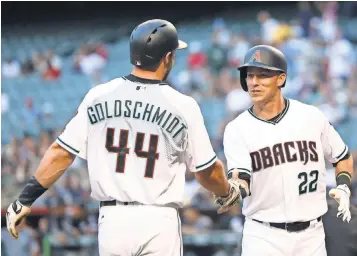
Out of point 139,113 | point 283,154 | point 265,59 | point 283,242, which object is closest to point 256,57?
point 265,59

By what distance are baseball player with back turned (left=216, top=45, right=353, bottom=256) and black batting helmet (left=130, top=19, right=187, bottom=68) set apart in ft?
3.49

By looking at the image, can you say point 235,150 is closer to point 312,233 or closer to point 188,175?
point 312,233

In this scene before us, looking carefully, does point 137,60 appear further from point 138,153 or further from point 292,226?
point 292,226

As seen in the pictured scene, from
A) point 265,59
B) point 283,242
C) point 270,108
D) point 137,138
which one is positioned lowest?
point 283,242

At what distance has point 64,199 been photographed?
11.2 metres

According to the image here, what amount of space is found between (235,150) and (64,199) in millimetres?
6505

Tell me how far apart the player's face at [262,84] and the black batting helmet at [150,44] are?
44.2 inches

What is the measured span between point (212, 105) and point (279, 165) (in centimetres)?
864

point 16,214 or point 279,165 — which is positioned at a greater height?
point 279,165

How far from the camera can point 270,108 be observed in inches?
206

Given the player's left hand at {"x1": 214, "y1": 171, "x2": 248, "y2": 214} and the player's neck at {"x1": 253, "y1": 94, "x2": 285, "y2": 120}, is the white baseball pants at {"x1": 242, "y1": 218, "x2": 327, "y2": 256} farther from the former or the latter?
the player's neck at {"x1": 253, "y1": 94, "x2": 285, "y2": 120}

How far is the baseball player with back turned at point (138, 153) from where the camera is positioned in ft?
13.2

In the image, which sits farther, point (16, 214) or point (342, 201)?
point (342, 201)

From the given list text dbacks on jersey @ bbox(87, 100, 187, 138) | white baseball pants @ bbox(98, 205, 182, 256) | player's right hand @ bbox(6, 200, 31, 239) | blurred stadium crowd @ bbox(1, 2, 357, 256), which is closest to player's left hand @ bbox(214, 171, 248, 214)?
white baseball pants @ bbox(98, 205, 182, 256)
